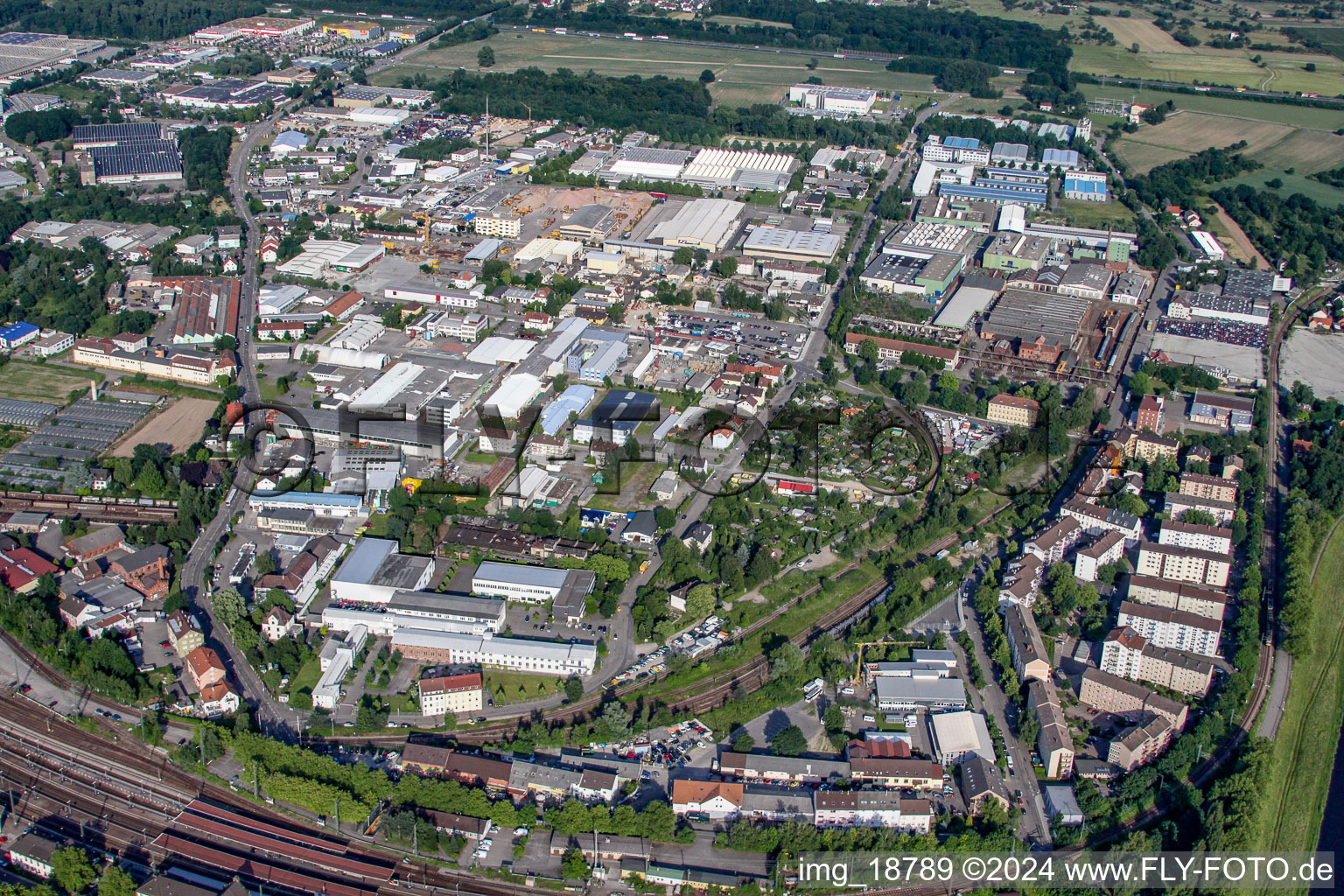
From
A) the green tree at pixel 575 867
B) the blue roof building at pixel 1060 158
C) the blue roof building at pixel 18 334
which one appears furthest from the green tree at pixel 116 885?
the blue roof building at pixel 1060 158

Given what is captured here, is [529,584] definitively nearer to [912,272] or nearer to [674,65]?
[912,272]

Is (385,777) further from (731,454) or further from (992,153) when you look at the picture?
(992,153)

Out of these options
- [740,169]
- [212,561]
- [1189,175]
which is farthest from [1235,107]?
[212,561]

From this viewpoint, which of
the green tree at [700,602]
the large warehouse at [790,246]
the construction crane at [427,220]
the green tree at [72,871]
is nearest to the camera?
the green tree at [72,871]

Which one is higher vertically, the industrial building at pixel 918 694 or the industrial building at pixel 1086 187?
the industrial building at pixel 1086 187

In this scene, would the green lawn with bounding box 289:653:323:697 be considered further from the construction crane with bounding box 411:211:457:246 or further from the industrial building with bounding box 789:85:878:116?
the industrial building with bounding box 789:85:878:116

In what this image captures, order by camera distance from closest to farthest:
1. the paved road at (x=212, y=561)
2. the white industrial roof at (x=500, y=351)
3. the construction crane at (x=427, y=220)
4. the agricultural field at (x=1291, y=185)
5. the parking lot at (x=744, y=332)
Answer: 1. the paved road at (x=212, y=561)
2. the white industrial roof at (x=500, y=351)
3. the parking lot at (x=744, y=332)
4. the construction crane at (x=427, y=220)
5. the agricultural field at (x=1291, y=185)

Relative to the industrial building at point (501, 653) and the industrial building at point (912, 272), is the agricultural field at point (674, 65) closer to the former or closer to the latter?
the industrial building at point (912, 272)
